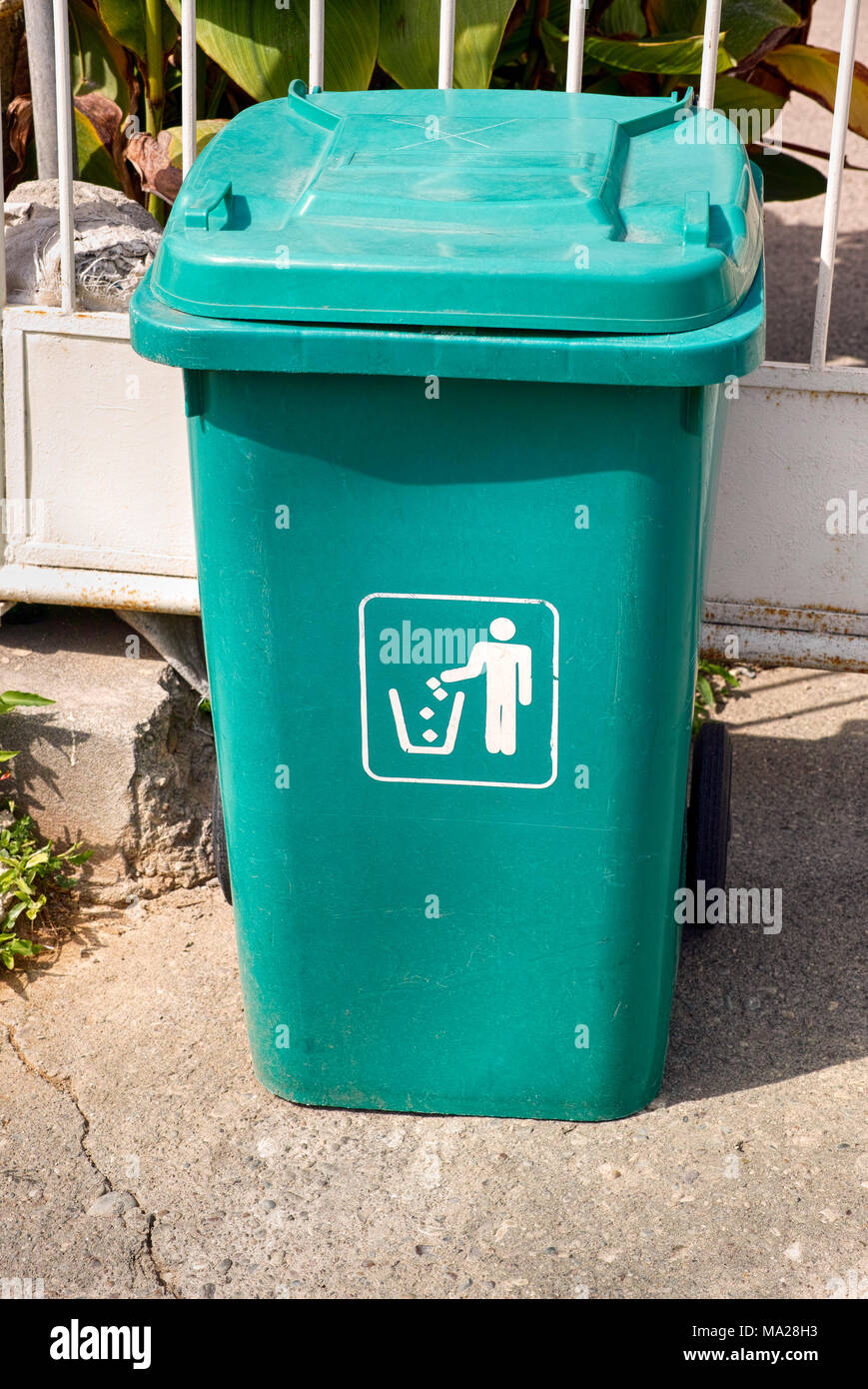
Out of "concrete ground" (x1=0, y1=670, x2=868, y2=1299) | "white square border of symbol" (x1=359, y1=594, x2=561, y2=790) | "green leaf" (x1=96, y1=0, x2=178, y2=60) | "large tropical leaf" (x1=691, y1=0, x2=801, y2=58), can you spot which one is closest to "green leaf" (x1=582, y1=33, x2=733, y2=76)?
"large tropical leaf" (x1=691, y1=0, x2=801, y2=58)

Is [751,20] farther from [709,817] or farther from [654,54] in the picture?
[709,817]

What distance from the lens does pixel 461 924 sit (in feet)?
7.38

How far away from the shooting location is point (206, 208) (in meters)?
1.93

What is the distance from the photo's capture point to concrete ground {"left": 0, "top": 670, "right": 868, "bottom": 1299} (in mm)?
2141

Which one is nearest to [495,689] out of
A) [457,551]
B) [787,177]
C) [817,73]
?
[457,551]

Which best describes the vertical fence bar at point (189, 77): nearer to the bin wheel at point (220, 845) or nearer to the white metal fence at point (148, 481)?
the white metal fence at point (148, 481)

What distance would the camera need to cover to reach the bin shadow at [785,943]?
8.38ft

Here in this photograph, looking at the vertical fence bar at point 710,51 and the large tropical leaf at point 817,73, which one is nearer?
the vertical fence bar at point 710,51

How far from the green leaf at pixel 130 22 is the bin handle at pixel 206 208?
1493 millimetres

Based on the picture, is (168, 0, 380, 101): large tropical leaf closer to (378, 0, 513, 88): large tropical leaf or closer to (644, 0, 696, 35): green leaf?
(378, 0, 513, 88): large tropical leaf

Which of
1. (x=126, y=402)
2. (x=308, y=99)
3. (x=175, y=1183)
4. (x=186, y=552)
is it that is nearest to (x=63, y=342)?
(x=126, y=402)

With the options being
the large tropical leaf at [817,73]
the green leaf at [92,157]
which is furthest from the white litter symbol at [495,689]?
the large tropical leaf at [817,73]

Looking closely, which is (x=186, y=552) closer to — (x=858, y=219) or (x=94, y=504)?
(x=94, y=504)

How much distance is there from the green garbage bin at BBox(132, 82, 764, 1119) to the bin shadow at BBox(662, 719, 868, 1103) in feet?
0.72
